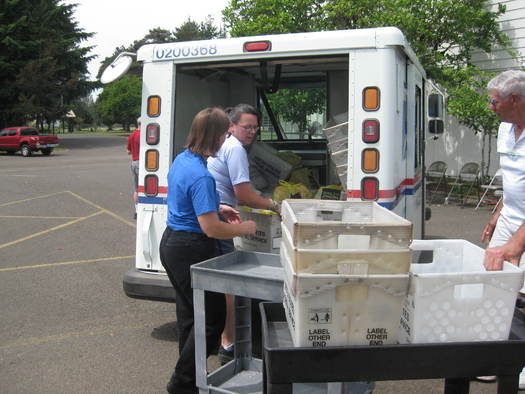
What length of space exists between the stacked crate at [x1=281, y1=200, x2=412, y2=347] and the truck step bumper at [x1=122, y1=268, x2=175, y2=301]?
2718 millimetres

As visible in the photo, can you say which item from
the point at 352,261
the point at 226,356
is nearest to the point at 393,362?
the point at 352,261

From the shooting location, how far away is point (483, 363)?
2111mm

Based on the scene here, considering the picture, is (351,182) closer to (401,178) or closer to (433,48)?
(401,178)

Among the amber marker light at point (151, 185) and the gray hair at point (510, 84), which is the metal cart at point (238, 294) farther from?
the gray hair at point (510, 84)

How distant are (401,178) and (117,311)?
303cm

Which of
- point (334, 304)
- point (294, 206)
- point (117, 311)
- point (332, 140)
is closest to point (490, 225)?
point (332, 140)

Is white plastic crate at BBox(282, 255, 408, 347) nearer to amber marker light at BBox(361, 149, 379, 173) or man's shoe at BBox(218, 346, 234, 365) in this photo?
amber marker light at BBox(361, 149, 379, 173)

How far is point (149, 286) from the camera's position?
477 centimetres

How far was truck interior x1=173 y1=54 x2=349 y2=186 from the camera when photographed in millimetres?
6188

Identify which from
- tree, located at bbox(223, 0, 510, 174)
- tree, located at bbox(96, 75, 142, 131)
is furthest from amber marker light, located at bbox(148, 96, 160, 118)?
tree, located at bbox(96, 75, 142, 131)

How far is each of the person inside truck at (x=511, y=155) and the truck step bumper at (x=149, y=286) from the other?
2442 millimetres

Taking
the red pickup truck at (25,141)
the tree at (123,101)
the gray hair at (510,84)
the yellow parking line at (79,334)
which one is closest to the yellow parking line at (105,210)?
the yellow parking line at (79,334)

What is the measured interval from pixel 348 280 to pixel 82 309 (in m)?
4.44

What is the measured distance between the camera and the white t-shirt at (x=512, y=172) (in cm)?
354
